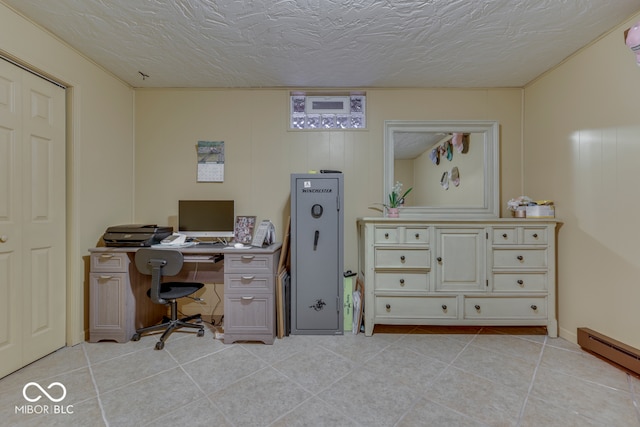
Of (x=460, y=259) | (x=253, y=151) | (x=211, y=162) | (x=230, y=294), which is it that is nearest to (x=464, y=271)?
(x=460, y=259)

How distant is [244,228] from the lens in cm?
294

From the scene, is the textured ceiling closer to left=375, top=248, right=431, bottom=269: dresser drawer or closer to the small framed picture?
the small framed picture

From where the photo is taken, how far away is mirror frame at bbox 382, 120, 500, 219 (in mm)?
2941

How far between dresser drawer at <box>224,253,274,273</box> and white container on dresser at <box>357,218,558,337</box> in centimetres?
96

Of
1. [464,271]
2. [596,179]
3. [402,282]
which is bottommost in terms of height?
[402,282]

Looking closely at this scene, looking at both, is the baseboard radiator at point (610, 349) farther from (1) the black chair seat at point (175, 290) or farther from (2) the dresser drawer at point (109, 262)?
(2) the dresser drawer at point (109, 262)

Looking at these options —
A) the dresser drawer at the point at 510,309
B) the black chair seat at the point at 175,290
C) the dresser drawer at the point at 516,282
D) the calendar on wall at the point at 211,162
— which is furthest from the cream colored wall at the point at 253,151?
the dresser drawer at the point at 510,309

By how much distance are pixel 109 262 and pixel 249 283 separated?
1.29 metres

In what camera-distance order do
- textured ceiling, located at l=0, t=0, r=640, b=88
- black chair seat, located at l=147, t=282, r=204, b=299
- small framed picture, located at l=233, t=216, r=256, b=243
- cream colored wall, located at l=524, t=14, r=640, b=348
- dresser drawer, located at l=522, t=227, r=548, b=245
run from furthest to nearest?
small framed picture, located at l=233, t=216, r=256, b=243
dresser drawer, located at l=522, t=227, r=548, b=245
black chair seat, located at l=147, t=282, r=204, b=299
cream colored wall, located at l=524, t=14, r=640, b=348
textured ceiling, located at l=0, t=0, r=640, b=88

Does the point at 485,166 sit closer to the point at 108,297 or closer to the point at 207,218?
the point at 207,218

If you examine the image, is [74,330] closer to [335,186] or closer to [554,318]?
[335,186]

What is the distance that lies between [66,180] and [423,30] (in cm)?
326

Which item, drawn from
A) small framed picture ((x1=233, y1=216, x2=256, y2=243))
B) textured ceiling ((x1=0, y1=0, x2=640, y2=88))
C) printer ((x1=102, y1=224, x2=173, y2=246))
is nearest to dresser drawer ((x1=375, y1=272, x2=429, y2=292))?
small framed picture ((x1=233, y1=216, x2=256, y2=243))

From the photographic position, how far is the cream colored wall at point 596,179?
6.53ft
